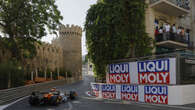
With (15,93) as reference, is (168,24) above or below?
above

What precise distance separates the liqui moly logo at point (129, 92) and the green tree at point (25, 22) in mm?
11838

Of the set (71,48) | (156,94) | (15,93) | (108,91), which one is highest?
(71,48)

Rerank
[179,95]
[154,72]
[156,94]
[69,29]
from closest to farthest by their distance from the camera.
A: [179,95] < [156,94] < [154,72] < [69,29]

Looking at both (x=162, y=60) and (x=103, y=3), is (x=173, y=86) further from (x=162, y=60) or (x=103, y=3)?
(x=103, y=3)

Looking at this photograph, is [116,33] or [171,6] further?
[171,6]

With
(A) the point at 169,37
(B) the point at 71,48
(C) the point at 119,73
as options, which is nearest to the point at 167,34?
(A) the point at 169,37

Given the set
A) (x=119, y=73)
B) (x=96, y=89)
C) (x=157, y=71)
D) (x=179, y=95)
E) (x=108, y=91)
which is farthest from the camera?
(x=96, y=89)

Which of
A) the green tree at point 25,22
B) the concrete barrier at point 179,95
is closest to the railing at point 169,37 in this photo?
the concrete barrier at point 179,95

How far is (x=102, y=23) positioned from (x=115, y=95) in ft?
17.6

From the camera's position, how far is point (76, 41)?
159 feet

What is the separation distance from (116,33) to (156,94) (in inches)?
205

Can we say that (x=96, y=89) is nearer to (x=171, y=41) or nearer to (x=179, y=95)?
(x=179, y=95)

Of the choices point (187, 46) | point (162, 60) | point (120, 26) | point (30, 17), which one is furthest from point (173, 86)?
point (30, 17)

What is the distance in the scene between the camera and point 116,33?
1287cm
